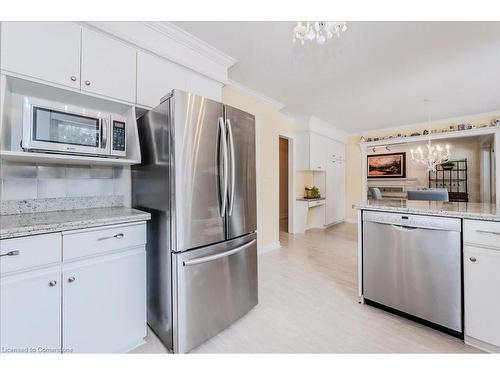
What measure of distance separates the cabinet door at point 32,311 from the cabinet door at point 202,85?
1.77 metres

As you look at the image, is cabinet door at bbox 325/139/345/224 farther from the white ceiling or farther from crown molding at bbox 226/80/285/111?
crown molding at bbox 226/80/285/111

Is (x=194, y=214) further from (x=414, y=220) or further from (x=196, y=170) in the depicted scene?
(x=414, y=220)

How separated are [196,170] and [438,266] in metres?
1.86

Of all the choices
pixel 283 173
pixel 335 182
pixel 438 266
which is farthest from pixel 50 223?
pixel 335 182

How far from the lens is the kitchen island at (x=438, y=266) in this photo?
144 cm

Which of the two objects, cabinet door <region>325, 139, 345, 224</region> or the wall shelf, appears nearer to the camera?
the wall shelf

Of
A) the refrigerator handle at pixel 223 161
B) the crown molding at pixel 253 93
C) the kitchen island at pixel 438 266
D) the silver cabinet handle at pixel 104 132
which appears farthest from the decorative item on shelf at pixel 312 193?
the silver cabinet handle at pixel 104 132

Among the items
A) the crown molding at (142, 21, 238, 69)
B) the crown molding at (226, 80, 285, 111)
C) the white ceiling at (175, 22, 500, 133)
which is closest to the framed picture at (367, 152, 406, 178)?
the white ceiling at (175, 22, 500, 133)

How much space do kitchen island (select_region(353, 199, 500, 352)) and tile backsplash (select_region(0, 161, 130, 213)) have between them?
7.23 feet

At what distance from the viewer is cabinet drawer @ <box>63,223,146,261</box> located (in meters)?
1.23

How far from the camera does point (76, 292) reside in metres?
1.25

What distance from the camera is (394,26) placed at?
1959 mm

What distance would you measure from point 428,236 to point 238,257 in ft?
4.70
